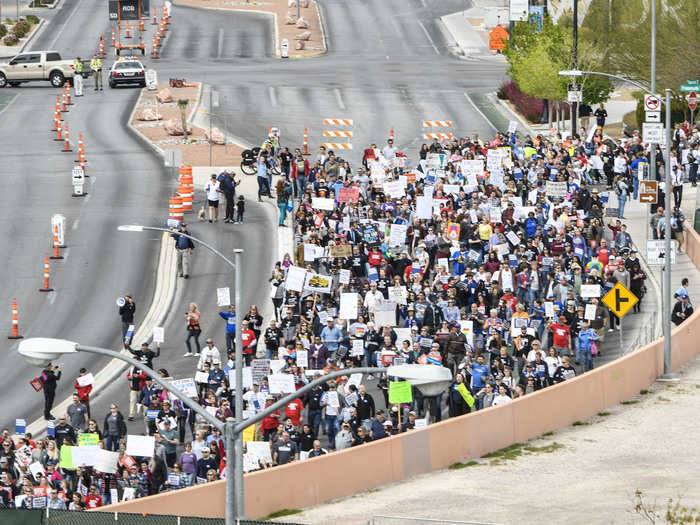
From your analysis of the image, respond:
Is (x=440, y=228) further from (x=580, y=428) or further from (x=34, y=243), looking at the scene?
(x=34, y=243)

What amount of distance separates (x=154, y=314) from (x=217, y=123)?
25.8m

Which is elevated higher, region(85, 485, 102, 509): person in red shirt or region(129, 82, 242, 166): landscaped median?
region(129, 82, 242, 166): landscaped median

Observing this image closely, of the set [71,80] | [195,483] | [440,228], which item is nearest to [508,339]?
[440,228]

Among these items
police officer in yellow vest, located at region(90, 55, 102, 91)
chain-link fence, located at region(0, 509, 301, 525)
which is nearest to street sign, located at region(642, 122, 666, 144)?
chain-link fence, located at region(0, 509, 301, 525)

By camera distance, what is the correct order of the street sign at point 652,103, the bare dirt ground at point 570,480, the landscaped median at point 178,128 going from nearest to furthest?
the bare dirt ground at point 570,480
the street sign at point 652,103
the landscaped median at point 178,128

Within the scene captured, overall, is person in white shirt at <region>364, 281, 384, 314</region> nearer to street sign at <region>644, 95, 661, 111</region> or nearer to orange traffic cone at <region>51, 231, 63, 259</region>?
street sign at <region>644, 95, 661, 111</region>

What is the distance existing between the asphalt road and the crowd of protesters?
2.27m

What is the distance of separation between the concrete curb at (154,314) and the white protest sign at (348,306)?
234 inches

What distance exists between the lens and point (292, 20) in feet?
314

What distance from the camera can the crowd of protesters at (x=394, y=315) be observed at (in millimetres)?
28000

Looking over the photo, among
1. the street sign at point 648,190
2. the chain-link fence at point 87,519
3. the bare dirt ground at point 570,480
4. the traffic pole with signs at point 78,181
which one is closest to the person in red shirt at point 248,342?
the bare dirt ground at point 570,480

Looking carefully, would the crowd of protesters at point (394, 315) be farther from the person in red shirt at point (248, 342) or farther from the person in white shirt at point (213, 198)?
the person in white shirt at point (213, 198)

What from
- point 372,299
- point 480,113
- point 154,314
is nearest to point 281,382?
point 372,299

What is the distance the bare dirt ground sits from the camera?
86.7ft
